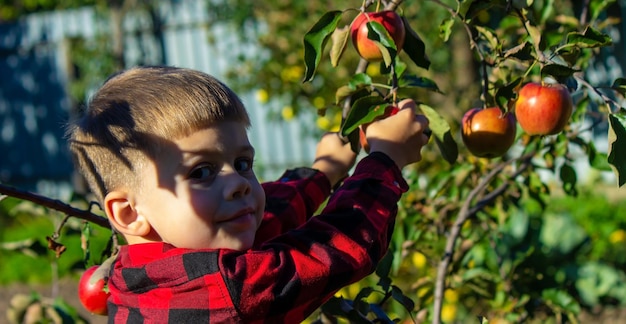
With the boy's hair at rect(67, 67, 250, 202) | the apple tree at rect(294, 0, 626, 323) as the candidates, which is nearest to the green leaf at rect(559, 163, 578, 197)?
the apple tree at rect(294, 0, 626, 323)

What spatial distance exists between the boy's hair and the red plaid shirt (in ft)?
0.44

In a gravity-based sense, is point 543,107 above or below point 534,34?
below

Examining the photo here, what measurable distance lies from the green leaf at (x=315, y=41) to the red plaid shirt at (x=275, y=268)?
16cm

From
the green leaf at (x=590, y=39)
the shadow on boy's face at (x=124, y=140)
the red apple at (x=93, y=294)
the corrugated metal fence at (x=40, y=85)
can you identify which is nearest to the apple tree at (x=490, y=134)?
the green leaf at (x=590, y=39)

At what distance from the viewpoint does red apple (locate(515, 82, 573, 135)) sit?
1390 millimetres

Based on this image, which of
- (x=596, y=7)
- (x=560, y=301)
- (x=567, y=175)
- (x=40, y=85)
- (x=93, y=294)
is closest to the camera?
(x=93, y=294)

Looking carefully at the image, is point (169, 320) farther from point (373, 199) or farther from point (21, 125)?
point (21, 125)

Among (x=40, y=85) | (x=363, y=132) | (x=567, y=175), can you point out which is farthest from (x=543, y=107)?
(x=40, y=85)

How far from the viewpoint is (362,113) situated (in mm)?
1340

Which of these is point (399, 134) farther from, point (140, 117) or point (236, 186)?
point (140, 117)

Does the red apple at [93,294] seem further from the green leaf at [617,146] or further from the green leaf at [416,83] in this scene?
the green leaf at [617,146]

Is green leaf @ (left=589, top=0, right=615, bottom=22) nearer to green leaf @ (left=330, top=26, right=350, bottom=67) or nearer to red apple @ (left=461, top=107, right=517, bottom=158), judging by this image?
red apple @ (left=461, top=107, right=517, bottom=158)

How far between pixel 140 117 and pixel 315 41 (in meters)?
0.29

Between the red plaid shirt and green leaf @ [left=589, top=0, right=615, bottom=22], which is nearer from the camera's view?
the red plaid shirt
